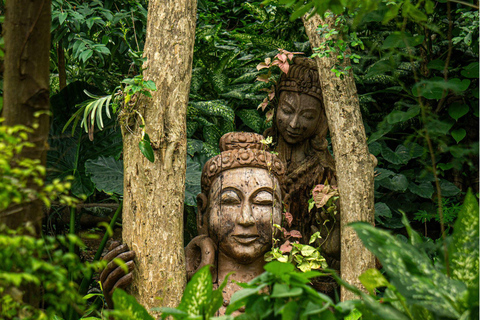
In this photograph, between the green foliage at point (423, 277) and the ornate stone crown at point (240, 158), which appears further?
the ornate stone crown at point (240, 158)

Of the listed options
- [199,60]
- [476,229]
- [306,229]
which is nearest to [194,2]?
[306,229]

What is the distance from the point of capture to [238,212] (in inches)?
134

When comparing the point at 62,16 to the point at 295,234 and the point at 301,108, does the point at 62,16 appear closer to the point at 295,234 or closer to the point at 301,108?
the point at 301,108

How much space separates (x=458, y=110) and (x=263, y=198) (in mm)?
2096

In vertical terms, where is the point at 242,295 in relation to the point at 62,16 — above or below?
below

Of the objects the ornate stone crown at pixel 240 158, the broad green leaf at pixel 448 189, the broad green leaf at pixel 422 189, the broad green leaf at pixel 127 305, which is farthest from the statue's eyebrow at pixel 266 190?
the broad green leaf at pixel 448 189

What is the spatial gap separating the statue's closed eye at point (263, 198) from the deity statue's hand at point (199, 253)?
0.41m

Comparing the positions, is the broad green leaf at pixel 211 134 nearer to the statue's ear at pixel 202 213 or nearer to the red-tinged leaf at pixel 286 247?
the statue's ear at pixel 202 213

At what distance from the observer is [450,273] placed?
171cm

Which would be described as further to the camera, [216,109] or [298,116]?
[216,109]

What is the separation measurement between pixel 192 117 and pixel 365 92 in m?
1.88

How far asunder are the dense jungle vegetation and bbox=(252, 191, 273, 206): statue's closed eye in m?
0.59

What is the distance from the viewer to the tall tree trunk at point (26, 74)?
1.57 meters

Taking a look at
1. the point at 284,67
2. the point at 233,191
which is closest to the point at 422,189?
the point at 284,67
